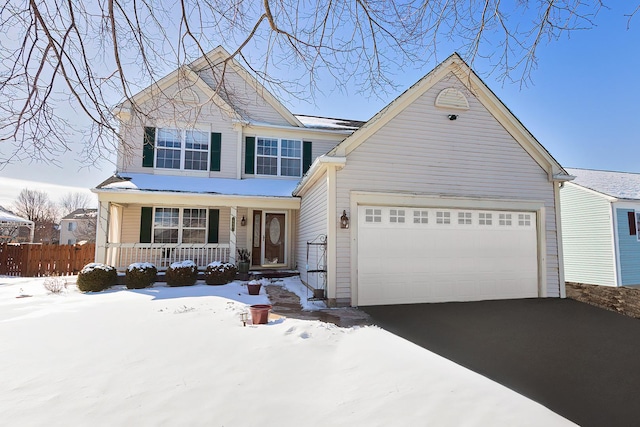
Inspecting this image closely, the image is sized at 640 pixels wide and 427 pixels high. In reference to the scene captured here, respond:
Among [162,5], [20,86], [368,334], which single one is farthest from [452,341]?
[20,86]

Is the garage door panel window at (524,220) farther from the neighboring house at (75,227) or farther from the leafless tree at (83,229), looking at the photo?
the neighboring house at (75,227)

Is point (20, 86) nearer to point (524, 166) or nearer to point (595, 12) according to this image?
point (595, 12)

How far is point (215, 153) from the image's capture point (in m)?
12.4

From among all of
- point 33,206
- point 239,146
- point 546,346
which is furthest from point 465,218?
point 33,206

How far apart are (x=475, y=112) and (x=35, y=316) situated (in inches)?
428

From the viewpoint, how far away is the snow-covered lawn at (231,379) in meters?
2.75

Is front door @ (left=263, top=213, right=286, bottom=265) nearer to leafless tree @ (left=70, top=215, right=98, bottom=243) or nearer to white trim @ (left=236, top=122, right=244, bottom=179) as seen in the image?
white trim @ (left=236, top=122, right=244, bottom=179)

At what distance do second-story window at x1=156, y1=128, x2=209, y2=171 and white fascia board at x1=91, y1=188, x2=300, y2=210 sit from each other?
6.78ft

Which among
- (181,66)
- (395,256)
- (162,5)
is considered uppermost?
(162,5)

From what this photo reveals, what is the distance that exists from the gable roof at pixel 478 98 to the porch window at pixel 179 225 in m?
7.13

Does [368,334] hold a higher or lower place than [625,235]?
lower

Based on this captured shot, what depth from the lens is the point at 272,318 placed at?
20.0 ft

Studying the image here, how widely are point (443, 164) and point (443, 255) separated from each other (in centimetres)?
232

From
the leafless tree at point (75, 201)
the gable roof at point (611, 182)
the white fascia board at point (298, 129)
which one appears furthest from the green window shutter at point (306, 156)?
the leafless tree at point (75, 201)
